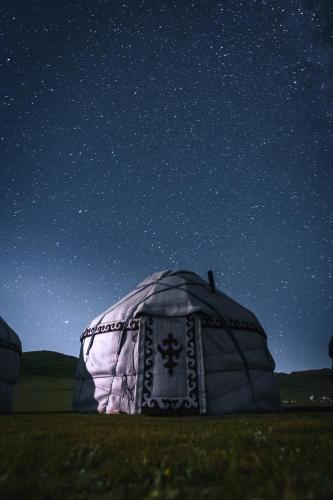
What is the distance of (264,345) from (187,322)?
111 inches

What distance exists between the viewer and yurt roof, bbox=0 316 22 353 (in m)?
10.9

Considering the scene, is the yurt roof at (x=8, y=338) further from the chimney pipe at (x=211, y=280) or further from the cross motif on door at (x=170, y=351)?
the chimney pipe at (x=211, y=280)

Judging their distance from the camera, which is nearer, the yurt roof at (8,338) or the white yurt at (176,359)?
the white yurt at (176,359)

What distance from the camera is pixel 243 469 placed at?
1812mm

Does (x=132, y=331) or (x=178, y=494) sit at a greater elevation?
(x=132, y=331)

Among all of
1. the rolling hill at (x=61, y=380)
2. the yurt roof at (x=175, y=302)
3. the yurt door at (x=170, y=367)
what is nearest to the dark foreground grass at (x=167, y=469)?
the yurt door at (x=170, y=367)

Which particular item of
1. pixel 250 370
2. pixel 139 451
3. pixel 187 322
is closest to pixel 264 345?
pixel 250 370

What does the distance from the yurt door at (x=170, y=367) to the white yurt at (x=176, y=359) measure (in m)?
0.02

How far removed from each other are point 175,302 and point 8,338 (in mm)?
5412

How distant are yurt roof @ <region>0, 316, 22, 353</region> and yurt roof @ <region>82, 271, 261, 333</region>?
2.50m

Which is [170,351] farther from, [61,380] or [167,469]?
[61,380]

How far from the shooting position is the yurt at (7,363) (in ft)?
35.0

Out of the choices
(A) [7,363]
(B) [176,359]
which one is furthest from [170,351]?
(A) [7,363]

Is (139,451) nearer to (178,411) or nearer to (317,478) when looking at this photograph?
(317,478)
